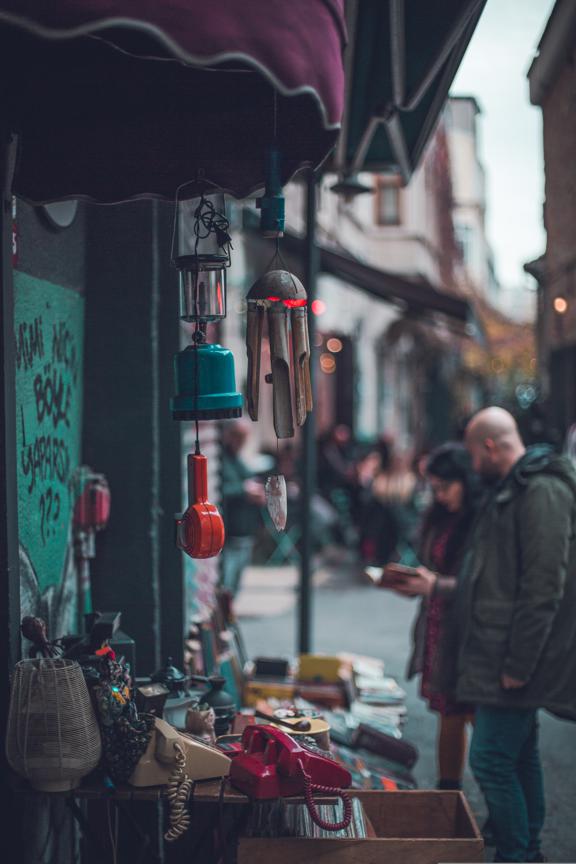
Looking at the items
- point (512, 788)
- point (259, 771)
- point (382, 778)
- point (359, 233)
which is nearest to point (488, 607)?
point (512, 788)

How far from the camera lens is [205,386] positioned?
3.30 meters

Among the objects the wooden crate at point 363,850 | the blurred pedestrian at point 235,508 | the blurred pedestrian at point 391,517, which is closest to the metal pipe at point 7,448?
the wooden crate at point 363,850

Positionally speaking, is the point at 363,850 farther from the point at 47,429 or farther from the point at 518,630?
the point at 47,429

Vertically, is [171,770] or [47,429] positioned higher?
[47,429]

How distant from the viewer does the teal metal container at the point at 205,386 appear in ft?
10.8

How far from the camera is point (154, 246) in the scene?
456 cm

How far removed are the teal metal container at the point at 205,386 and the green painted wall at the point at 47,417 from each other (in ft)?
2.00

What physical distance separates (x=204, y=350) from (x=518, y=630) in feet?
5.97

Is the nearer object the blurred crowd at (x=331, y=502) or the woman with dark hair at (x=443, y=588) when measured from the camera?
the woman with dark hair at (x=443, y=588)

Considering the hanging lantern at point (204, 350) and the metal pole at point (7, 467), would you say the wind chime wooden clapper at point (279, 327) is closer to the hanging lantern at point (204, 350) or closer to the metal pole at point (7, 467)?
the hanging lantern at point (204, 350)

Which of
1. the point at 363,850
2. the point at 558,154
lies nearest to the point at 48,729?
the point at 363,850

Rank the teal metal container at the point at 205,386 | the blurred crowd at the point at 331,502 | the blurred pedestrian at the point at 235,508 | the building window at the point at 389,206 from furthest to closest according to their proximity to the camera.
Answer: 1. the building window at the point at 389,206
2. the blurred crowd at the point at 331,502
3. the blurred pedestrian at the point at 235,508
4. the teal metal container at the point at 205,386

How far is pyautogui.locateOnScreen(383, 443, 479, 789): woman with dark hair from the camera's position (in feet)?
16.7

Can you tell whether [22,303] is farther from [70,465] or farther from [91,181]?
[70,465]
